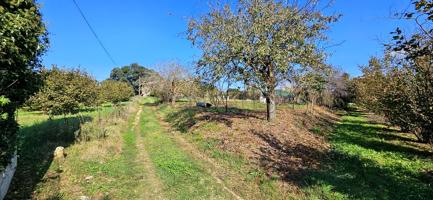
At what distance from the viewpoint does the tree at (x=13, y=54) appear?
6.12m

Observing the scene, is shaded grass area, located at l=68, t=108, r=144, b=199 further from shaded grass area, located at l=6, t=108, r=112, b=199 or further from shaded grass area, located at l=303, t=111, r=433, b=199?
shaded grass area, located at l=303, t=111, r=433, b=199

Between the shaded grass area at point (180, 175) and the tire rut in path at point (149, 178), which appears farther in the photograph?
the shaded grass area at point (180, 175)

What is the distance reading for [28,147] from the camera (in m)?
13.4

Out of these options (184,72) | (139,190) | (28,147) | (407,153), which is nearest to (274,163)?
(139,190)

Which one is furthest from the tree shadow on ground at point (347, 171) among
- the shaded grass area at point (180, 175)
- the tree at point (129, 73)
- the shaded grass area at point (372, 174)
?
the tree at point (129, 73)

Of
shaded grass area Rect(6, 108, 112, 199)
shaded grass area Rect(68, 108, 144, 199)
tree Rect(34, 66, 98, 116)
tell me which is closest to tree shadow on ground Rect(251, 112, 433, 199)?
shaded grass area Rect(68, 108, 144, 199)

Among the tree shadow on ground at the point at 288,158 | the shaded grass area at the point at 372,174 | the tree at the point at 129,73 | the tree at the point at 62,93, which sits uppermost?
the tree at the point at 129,73

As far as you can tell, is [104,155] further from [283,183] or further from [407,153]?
[407,153]

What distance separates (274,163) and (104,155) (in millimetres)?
6855

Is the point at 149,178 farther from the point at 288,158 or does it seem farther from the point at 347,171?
the point at 347,171

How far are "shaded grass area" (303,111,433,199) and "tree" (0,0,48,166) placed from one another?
24.3 feet

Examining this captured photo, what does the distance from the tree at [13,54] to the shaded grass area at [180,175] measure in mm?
4044

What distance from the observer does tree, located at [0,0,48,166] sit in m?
6.12

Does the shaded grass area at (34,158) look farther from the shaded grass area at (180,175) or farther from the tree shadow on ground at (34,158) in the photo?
the shaded grass area at (180,175)
